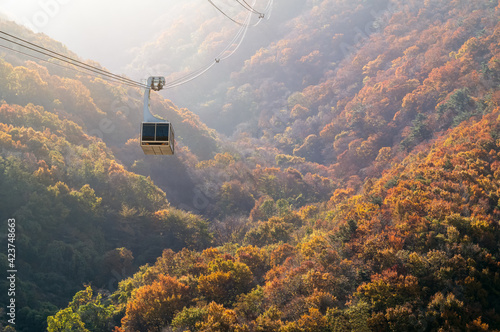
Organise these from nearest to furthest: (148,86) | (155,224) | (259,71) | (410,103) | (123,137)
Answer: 1. (148,86)
2. (155,224)
3. (123,137)
4. (410,103)
5. (259,71)

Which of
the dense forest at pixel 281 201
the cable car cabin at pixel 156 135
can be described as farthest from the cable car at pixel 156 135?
the dense forest at pixel 281 201

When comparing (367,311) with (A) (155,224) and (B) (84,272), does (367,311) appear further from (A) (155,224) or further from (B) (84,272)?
(A) (155,224)

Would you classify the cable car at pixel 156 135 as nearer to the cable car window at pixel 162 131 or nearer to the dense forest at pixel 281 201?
the cable car window at pixel 162 131

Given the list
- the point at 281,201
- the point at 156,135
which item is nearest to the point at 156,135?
A: the point at 156,135

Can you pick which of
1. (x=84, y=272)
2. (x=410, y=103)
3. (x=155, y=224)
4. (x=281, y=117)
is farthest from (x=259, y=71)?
(x=84, y=272)

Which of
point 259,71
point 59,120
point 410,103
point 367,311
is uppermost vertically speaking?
point 259,71

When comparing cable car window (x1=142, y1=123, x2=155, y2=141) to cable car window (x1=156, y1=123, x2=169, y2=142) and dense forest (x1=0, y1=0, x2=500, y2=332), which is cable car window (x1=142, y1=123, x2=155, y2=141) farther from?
dense forest (x1=0, y1=0, x2=500, y2=332)
